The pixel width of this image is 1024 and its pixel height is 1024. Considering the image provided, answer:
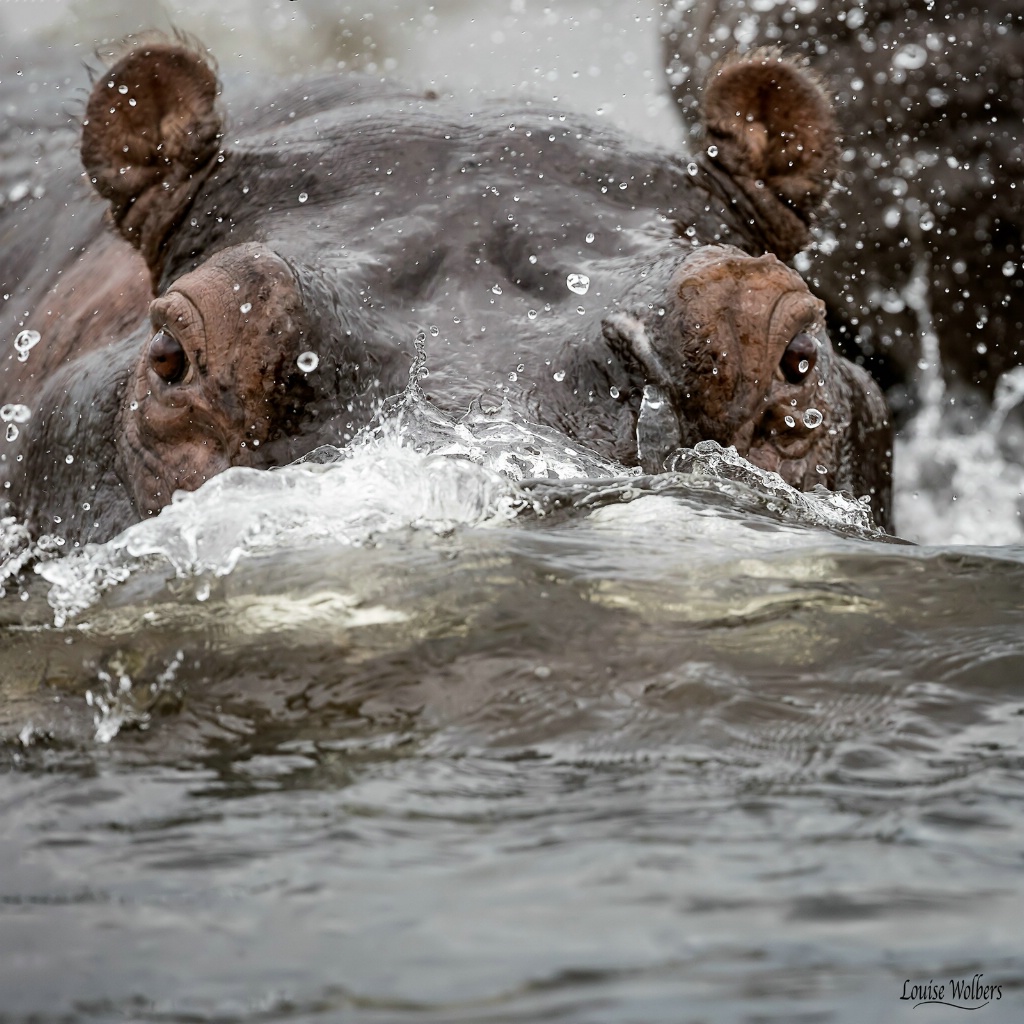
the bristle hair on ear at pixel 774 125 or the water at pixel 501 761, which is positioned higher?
the bristle hair on ear at pixel 774 125

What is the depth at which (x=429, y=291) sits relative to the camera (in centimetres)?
414

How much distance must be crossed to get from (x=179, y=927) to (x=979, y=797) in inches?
42.7

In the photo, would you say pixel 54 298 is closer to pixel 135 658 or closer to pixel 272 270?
pixel 272 270

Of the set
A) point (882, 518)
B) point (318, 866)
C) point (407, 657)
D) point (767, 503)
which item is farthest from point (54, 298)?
point (318, 866)

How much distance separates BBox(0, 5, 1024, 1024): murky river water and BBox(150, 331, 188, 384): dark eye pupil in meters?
0.90

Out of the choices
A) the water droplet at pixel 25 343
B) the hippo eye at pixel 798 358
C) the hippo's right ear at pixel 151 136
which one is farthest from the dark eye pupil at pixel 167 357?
the water droplet at pixel 25 343

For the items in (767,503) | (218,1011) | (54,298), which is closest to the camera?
(218,1011)

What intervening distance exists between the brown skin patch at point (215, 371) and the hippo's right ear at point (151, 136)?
825 mm

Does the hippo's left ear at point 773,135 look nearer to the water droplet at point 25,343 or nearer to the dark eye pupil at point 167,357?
the dark eye pupil at point 167,357

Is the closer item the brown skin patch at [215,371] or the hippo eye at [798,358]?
the brown skin patch at [215,371]

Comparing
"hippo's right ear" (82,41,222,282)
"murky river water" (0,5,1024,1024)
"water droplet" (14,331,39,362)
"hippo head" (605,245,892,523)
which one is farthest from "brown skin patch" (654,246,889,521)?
"water droplet" (14,331,39,362)

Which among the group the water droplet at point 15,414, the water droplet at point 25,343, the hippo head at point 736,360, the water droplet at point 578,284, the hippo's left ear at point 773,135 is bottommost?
the hippo head at point 736,360

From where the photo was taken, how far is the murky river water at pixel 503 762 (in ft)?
6.40

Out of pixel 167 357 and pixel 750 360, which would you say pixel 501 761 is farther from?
pixel 167 357
